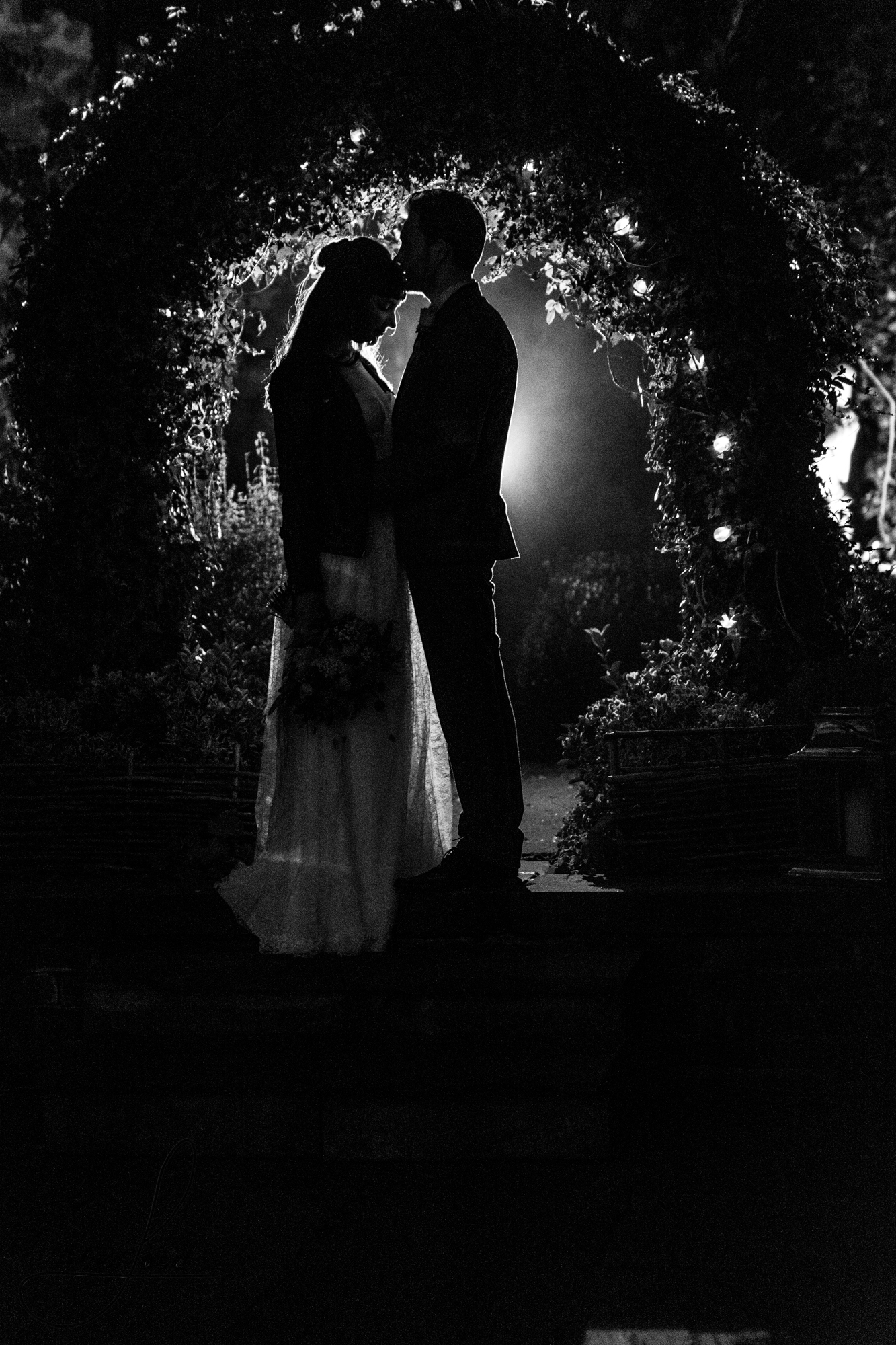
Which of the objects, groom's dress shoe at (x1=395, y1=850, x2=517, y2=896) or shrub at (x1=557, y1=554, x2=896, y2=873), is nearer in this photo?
groom's dress shoe at (x1=395, y1=850, x2=517, y2=896)

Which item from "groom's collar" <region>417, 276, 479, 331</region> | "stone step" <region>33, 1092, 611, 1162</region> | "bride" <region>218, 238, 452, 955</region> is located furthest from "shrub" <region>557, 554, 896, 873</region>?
"groom's collar" <region>417, 276, 479, 331</region>

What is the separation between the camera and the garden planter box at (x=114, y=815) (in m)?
5.45

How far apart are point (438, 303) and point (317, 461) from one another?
61 centimetres

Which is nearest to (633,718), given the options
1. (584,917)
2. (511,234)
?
(584,917)

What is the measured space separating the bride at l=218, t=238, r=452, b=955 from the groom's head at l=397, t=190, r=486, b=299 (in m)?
0.08

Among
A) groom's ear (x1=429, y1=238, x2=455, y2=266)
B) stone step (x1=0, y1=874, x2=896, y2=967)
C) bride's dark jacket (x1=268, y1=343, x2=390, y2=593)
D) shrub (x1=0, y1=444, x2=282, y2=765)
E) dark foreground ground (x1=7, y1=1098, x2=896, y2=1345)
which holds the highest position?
groom's ear (x1=429, y1=238, x2=455, y2=266)

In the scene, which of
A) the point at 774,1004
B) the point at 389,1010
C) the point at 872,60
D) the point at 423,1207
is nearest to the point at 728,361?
the point at 774,1004

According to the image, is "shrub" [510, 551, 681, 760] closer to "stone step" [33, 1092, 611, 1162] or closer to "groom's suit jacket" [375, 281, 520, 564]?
"groom's suit jacket" [375, 281, 520, 564]

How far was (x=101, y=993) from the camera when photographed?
14.3 feet

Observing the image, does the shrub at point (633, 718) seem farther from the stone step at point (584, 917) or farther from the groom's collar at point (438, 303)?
the groom's collar at point (438, 303)

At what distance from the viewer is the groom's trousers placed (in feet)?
14.8

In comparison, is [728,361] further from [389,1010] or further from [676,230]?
[389,1010]

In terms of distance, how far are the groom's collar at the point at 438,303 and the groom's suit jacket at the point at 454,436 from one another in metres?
0.01

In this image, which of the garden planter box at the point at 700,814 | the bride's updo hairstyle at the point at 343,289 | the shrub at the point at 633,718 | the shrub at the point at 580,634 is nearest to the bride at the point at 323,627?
the bride's updo hairstyle at the point at 343,289
